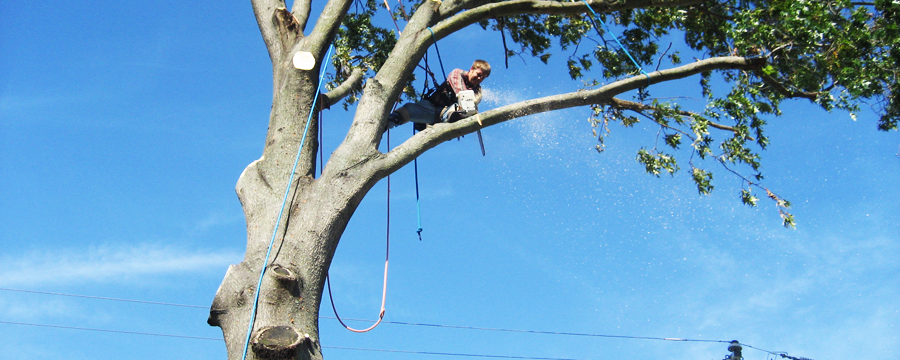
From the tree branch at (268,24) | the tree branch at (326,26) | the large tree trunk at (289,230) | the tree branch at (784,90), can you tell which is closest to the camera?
the large tree trunk at (289,230)

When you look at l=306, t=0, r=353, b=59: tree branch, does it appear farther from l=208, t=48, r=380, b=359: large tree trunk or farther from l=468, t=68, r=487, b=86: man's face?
l=468, t=68, r=487, b=86: man's face

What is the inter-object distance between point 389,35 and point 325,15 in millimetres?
2940

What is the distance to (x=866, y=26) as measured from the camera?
5.25 m

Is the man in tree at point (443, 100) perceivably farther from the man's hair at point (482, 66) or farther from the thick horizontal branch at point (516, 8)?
the thick horizontal branch at point (516, 8)

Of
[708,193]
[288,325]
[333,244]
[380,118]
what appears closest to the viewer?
[288,325]

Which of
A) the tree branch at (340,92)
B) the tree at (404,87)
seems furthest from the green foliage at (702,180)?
the tree branch at (340,92)

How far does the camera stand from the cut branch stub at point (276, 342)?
10.8 feet

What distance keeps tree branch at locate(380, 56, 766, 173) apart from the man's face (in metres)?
1.38

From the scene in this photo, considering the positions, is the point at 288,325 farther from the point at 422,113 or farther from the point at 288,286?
the point at 422,113

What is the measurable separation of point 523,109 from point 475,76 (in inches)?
65.8

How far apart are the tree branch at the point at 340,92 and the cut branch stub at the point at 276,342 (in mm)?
1982

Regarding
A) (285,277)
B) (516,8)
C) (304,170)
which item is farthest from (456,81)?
(285,277)

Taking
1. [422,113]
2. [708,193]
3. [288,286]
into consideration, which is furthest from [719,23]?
[288,286]

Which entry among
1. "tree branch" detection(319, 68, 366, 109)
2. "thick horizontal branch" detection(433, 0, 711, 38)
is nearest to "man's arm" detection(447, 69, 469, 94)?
"thick horizontal branch" detection(433, 0, 711, 38)
